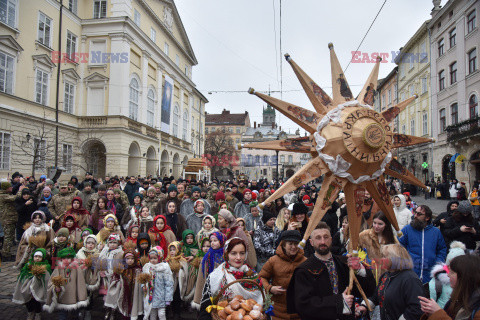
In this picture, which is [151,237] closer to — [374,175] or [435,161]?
[374,175]

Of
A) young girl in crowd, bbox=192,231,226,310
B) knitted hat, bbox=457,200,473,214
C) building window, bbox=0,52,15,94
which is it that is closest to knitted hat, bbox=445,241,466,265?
knitted hat, bbox=457,200,473,214

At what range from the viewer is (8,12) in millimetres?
17141

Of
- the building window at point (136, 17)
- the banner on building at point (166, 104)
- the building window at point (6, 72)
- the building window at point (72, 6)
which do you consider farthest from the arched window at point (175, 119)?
the building window at point (6, 72)

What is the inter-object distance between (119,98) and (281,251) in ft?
80.0

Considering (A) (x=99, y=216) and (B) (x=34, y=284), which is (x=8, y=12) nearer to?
(A) (x=99, y=216)

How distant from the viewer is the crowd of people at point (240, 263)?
277 centimetres

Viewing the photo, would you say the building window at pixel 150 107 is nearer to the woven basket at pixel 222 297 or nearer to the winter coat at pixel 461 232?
the winter coat at pixel 461 232

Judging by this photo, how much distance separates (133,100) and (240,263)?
26.5 metres

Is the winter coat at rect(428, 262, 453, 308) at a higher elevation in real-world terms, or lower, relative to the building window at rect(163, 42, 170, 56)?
lower

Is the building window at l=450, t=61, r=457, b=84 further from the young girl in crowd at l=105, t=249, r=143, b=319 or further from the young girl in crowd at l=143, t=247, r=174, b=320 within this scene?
the young girl in crowd at l=105, t=249, r=143, b=319

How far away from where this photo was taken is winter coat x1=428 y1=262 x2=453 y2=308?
3161 mm

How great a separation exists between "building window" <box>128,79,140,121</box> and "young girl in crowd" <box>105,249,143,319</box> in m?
23.3

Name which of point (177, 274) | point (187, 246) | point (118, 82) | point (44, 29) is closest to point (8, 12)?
point (44, 29)

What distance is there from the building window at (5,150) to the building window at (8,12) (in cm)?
623
